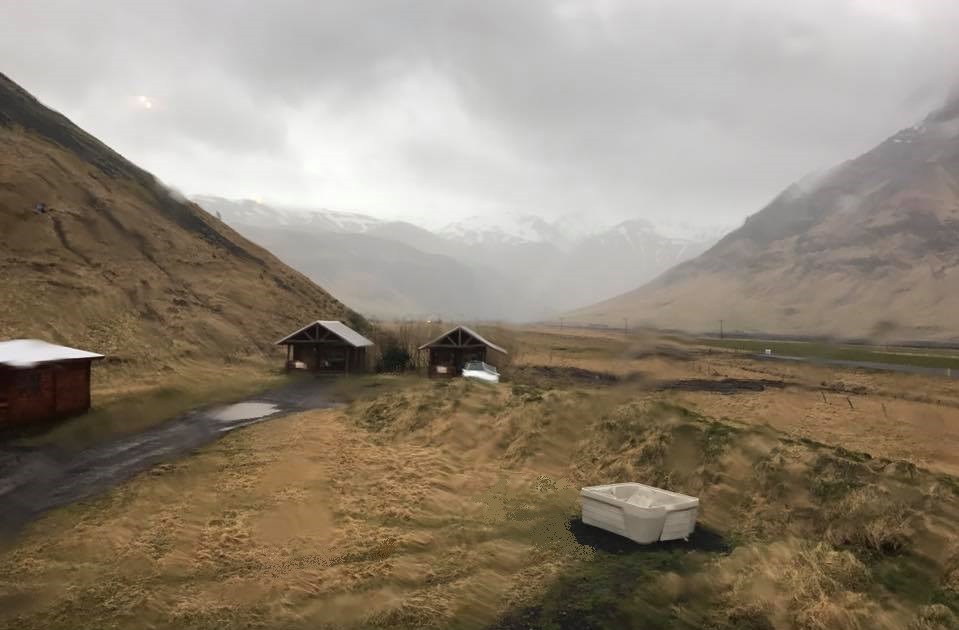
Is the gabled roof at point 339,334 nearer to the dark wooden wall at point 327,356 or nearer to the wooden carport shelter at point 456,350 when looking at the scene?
A: the dark wooden wall at point 327,356

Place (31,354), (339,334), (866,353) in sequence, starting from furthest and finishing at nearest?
(866,353) < (339,334) < (31,354)

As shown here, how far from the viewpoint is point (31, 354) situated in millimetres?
28000

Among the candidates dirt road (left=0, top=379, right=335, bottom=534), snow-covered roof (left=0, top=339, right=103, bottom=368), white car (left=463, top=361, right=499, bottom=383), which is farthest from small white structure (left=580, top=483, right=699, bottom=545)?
white car (left=463, top=361, right=499, bottom=383)

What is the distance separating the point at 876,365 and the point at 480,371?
178 ft

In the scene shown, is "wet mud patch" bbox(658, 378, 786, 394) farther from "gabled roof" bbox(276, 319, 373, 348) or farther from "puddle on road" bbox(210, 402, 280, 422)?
"puddle on road" bbox(210, 402, 280, 422)

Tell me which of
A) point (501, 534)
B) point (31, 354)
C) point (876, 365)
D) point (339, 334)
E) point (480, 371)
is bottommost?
point (501, 534)

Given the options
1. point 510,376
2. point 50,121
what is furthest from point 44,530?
point 50,121

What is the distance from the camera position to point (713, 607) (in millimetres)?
14141

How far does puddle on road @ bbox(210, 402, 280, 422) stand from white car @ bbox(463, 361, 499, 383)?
59.4 ft

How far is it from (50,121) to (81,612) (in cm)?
9107

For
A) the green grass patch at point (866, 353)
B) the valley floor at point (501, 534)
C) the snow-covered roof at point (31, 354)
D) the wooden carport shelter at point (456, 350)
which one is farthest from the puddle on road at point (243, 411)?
the green grass patch at point (866, 353)

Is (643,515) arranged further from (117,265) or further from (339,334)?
(117,265)

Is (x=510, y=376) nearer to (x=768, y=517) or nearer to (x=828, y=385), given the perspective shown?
(x=828, y=385)

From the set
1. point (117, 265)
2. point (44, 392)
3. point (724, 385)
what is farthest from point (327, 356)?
point (724, 385)
